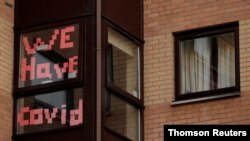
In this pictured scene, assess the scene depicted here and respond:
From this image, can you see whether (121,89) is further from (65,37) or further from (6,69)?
(6,69)

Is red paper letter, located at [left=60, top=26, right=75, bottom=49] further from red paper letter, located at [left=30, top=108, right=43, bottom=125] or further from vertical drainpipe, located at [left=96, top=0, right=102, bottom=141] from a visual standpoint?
red paper letter, located at [left=30, top=108, right=43, bottom=125]

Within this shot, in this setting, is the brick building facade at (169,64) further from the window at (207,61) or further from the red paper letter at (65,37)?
the red paper letter at (65,37)

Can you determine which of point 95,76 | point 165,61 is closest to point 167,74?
point 165,61

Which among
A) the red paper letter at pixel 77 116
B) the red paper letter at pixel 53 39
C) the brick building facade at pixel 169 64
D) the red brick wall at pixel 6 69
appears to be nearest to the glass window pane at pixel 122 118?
the brick building facade at pixel 169 64

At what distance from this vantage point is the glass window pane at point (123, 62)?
19578 mm

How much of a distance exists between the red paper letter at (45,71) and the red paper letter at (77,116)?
83 cm

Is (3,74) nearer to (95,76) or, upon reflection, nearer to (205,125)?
(95,76)

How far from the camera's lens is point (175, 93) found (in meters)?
Result: 20.1

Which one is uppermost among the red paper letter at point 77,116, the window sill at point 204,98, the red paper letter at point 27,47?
the red paper letter at point 27,47

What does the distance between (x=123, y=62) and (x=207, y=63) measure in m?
1.42

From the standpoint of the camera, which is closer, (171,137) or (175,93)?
(171,137)

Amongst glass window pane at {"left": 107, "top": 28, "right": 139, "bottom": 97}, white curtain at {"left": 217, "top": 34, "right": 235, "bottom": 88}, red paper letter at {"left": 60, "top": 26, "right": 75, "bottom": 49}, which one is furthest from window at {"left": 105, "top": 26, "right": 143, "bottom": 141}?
white curtain at {"left": 217, "top": 34, "right": 235, "bottom": 88}

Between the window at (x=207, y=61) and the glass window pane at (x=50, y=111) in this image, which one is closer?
the glass window pane at (x=50, y=111)

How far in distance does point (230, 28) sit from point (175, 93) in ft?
4.58
